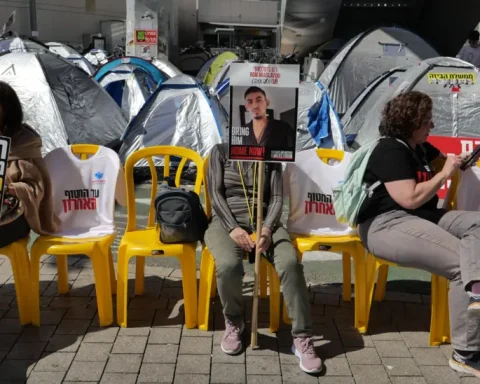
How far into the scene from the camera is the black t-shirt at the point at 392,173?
301 cm

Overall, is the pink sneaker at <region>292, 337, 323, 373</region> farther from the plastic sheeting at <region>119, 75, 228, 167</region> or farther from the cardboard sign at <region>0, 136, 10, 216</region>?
the plastic sheeting at <region>119, 75, 228, 167</region>

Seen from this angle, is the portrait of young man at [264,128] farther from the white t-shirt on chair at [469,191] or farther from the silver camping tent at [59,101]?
the silver camping tent at [59,101]

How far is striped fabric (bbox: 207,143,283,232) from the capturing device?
327 centimetres

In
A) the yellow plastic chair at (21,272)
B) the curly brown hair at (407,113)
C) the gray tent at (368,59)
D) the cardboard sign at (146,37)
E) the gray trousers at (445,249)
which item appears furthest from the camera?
the cardboard sign at (146,37)

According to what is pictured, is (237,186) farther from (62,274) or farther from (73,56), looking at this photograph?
(73,56)

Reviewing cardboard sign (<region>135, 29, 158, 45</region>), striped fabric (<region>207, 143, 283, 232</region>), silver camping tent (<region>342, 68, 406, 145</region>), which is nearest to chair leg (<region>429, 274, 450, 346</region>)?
striped fabric (<region>207, 143, 283, 232</region>)

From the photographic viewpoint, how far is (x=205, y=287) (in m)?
3.26

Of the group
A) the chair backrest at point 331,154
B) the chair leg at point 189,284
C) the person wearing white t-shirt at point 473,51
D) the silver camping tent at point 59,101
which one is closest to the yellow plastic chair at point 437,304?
the chair backrest at point 331,154

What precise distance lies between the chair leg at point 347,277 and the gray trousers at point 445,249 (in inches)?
20.3

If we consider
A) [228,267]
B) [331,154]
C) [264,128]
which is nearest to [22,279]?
[228,267]

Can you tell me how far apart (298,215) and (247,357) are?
3.06 feet

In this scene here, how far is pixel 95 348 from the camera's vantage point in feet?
10.1

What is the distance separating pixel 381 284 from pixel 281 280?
38.6 inches

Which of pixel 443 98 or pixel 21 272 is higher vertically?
pixel 443 98
